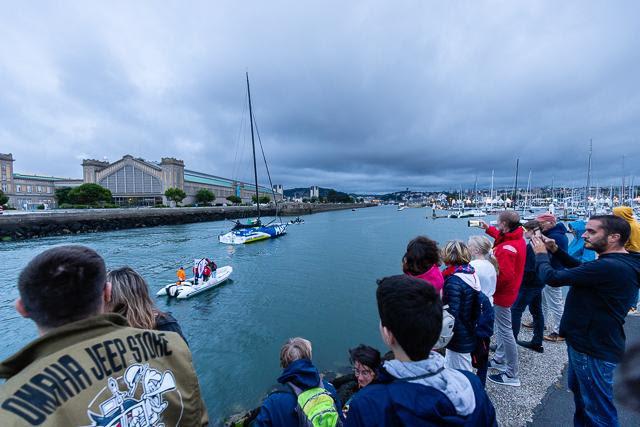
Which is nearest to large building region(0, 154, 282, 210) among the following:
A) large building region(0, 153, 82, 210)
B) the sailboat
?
large building region(0, 153, 82, 210)

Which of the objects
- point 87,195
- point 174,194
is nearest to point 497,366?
point 87,195

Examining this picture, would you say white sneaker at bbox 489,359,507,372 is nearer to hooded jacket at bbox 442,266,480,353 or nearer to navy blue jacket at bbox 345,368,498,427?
hooded jacket at bbox 442,266,480,353

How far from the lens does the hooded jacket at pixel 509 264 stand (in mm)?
3594

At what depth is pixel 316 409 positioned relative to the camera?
223 centimetres

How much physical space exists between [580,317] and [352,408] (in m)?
2.47

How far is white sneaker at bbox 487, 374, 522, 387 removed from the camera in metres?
3.58

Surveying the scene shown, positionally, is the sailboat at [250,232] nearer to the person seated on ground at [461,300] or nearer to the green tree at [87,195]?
the person seated on ground at [461,300]

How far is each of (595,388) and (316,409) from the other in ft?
7.90

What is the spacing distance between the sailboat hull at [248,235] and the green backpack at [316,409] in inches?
1037

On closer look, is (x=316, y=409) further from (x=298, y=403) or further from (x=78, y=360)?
(x=78, y=360)

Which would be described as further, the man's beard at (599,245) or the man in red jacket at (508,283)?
the man in red jacket at (508,283)

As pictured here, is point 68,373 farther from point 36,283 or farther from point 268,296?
point 268,296

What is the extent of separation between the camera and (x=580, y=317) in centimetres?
247

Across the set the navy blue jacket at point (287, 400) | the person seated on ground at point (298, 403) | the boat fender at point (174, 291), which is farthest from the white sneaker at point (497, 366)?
the boat fender at point (174, 291)
